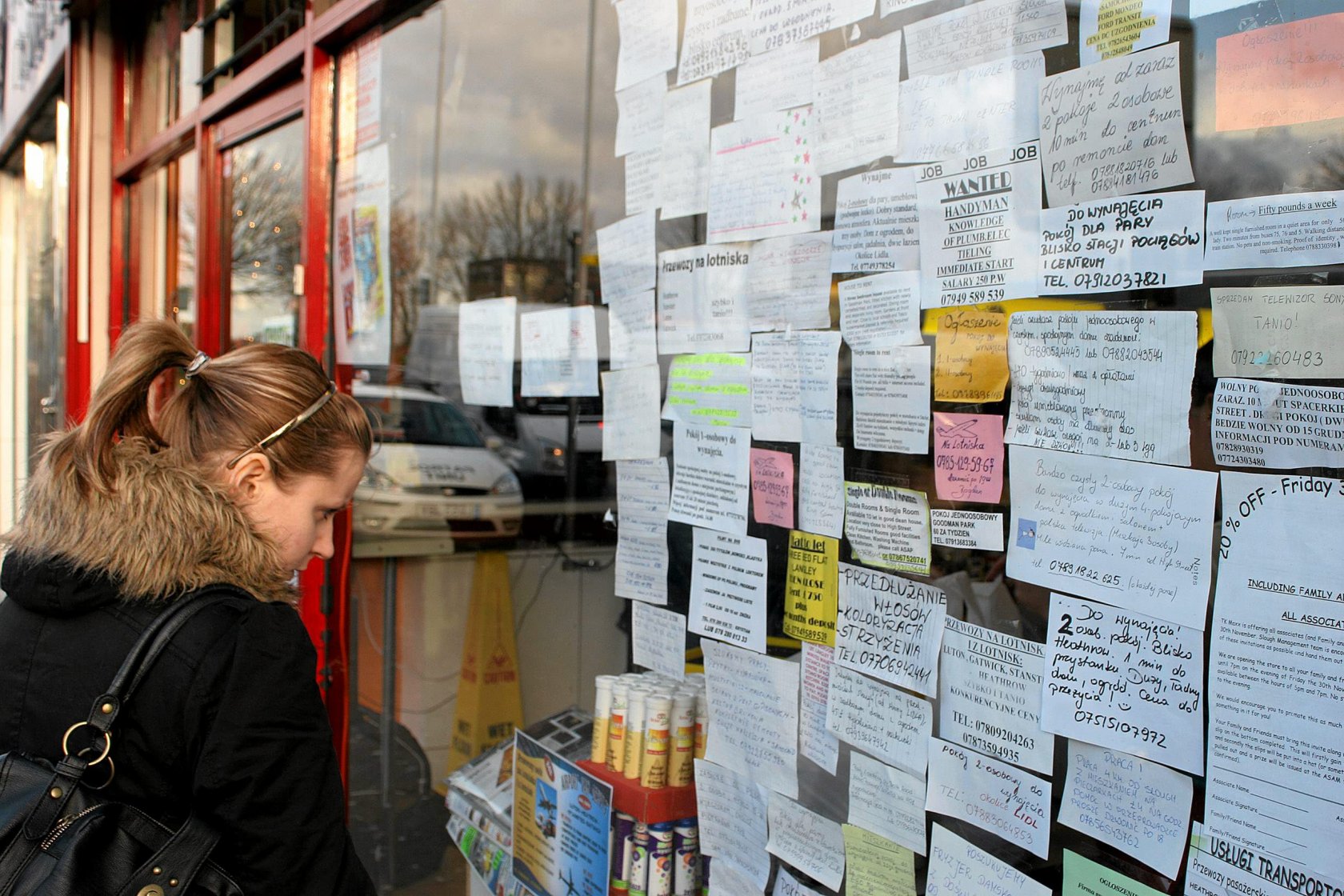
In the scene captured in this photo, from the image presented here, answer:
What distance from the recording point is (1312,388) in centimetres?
115

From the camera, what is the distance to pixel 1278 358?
1.18 m

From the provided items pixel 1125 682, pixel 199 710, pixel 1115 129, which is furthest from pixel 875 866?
pixel 1115 129

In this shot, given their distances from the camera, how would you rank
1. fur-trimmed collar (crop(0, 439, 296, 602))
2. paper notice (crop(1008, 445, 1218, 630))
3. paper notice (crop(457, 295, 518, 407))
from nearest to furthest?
paper notice (crop(1008, 445, 1218, 630)), fur-trimmed collar (crop(0, 439, 296, 602)), paper notice (crop(457, 295, 518, 407))

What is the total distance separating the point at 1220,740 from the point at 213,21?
14.3 ft

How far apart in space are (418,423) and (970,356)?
2230mm

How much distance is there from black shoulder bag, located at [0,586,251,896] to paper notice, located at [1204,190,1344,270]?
4.40 feet

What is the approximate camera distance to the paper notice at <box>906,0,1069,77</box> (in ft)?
4.69

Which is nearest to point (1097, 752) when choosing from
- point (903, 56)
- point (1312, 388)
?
point (1312, 388)

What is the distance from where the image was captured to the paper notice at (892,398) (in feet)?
5.23

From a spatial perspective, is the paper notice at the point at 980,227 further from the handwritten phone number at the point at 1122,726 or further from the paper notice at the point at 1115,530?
the handwritten phone number at the point at 1122,726

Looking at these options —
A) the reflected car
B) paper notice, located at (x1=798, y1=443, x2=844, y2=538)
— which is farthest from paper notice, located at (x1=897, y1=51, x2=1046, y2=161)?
the reflected car

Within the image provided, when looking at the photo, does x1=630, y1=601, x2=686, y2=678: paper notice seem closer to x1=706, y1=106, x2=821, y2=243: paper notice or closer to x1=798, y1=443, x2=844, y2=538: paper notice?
x1=798, y1=443, x2=844, y2=538: paper notice

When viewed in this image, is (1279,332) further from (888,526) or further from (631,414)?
(631,414)

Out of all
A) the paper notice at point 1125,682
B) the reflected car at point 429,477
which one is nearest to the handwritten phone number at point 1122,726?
the paper notice at point 1125,682
